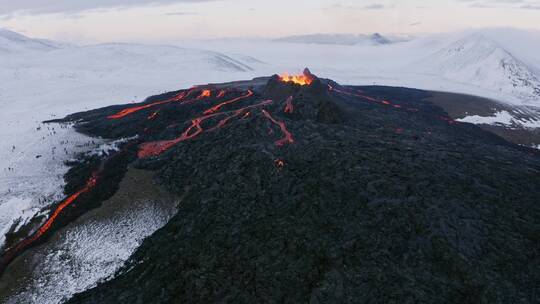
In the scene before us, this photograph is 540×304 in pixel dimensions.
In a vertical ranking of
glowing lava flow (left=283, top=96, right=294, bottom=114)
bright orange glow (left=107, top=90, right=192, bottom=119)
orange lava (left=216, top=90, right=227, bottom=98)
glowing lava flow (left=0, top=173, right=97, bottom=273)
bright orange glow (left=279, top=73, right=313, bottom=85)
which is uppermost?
bright orange glow (left=279, top=73, right=313, bottom=85)

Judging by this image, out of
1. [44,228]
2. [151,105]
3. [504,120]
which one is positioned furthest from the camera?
[504,120]

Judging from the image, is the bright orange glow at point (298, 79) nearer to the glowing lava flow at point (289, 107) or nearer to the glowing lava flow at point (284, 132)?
the glowing lava flow at point (289, 107)

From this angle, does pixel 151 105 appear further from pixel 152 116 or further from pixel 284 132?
pixel 284 132

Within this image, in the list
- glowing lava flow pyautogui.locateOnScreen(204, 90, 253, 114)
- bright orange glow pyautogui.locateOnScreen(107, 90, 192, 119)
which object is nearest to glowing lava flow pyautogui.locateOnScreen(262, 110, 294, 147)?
glowing lava flow pyautogui.locateOnScreen(204, 90, 253, 114)

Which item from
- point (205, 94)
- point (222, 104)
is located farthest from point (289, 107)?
point (205, 94)

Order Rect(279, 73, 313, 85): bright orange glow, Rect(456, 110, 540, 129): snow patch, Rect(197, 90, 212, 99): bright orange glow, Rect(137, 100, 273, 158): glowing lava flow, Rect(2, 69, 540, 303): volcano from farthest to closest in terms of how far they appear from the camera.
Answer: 1. Rect(456, 110, 540, 129): snow patch
2. Rect(197, 90, 212, 99): bright orange glow
3. Rect(279, 73, 313, 85): bright orange glow
4. Rect(137, 100, 273, 158): glowing lava flow
5. Rect(2, 69, 540, 303): volcano

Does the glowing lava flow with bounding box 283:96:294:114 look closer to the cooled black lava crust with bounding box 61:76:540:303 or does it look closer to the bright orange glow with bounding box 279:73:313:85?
the cooled black lava crust with bounding box 61:76:540:303

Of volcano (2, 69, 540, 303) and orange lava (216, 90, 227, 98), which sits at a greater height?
orange lava (216, 90, 227, 98)
